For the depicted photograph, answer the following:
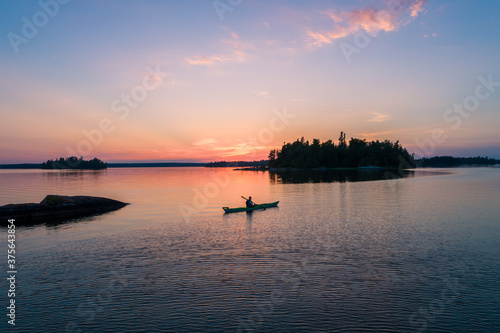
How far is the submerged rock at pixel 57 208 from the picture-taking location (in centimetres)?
5334

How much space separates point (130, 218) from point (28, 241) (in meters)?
16.3

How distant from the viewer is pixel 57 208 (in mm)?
57312

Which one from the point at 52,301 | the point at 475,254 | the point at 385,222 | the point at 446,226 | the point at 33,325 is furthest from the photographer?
the point at 385,222

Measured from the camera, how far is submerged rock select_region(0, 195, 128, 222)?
53.3 meters

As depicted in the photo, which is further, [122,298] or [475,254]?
[475,254]

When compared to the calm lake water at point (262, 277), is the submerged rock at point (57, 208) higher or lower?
higher

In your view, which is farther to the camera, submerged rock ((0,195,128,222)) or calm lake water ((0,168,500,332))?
submerged rock ((0,195,128,222))

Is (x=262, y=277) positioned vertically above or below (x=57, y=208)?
below

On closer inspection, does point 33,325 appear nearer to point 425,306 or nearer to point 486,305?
point 425,306

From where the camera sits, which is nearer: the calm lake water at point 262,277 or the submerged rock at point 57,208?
the calm lake water at point 262,277

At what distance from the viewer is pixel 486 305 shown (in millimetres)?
18844

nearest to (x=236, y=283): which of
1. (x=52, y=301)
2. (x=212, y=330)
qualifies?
(x=212, y=330)

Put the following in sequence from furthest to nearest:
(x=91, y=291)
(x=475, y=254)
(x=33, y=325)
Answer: (x=475, y=254) < (x=91, y=291) < (x=33, y=325)

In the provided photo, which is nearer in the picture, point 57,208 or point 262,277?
point 262,277
